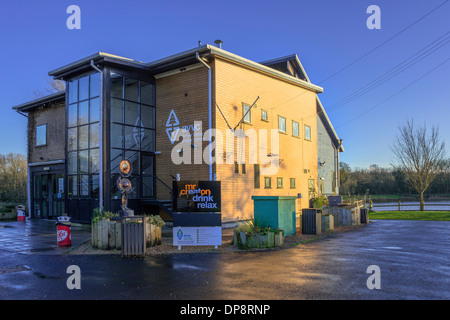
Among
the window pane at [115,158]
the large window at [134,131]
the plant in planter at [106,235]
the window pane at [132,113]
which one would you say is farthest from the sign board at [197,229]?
the window pane at [132,113]

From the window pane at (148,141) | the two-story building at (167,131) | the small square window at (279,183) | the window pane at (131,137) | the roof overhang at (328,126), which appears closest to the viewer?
the two-story building at (167,131)

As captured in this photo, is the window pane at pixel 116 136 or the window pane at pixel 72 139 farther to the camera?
the window pane at pixel 72 139

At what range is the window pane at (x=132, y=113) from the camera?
18938 mm

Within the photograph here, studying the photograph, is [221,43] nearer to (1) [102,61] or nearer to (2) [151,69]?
(2) [151,69]

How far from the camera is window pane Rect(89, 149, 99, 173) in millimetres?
18266

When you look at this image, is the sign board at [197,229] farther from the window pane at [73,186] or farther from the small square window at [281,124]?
the small square window at [281,124]

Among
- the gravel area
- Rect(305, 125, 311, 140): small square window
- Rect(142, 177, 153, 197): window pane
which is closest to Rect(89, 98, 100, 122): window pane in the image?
Rect(142, 177, 153, 197): window pane

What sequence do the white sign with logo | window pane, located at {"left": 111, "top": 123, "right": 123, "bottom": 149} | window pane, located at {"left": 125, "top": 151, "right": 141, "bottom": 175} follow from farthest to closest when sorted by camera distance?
window pane, located at {"left": 125, "top": 151, "right": 141, "bottom": 175}, window pane, located at {"left": 111, "top": 123, "right": 123, "bottom": 149}, the white sign with logo

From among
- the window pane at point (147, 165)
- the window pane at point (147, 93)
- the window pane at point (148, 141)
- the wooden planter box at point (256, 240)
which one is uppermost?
the window pane at point (147, 93)

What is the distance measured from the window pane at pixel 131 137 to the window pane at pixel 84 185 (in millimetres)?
2544

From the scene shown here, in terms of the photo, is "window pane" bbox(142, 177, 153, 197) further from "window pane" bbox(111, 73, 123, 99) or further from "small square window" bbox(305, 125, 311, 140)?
"small square window" bbox(305, 125, 311, 140)

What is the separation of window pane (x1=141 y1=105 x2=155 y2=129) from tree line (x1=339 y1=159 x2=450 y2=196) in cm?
4415

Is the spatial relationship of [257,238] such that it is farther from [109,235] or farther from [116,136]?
[116,136]
